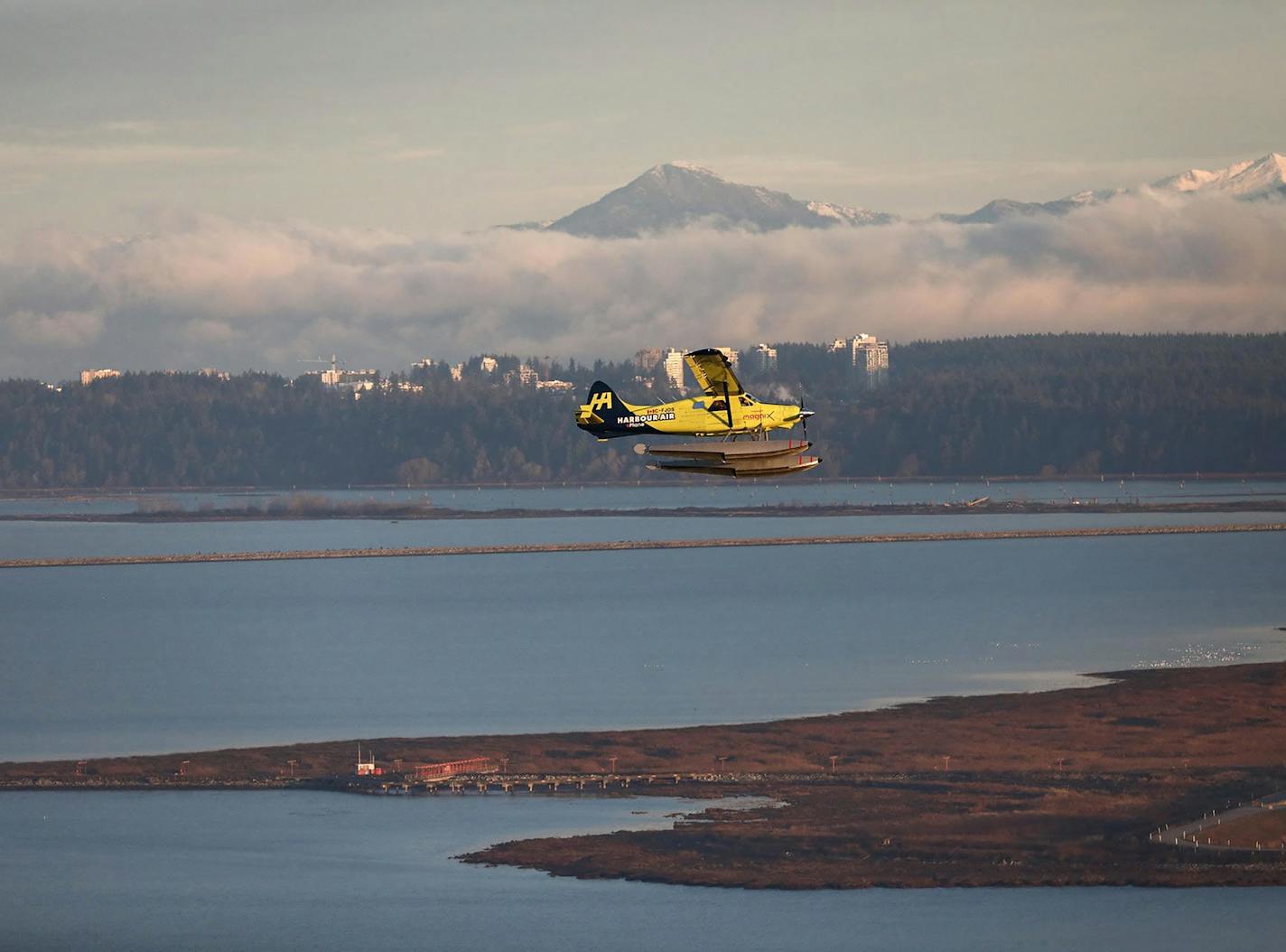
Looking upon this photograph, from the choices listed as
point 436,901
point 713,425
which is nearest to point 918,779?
point 436,901

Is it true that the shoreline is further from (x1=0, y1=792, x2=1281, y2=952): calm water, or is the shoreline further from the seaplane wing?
the seaplane wing

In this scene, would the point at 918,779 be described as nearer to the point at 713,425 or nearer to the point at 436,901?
the point at 436,901

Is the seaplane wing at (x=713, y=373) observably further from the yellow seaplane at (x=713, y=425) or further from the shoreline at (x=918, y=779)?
the shoreline at (x=918, y=779)

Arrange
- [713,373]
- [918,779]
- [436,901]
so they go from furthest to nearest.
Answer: [918,779] < [436,901] < [713,373]

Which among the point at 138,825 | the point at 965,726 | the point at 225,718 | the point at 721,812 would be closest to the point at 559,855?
the point at 721,812

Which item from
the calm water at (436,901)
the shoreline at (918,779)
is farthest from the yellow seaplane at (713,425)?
the shoreline at (918,779)

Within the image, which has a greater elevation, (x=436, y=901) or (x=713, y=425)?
(x=713, y=425)
